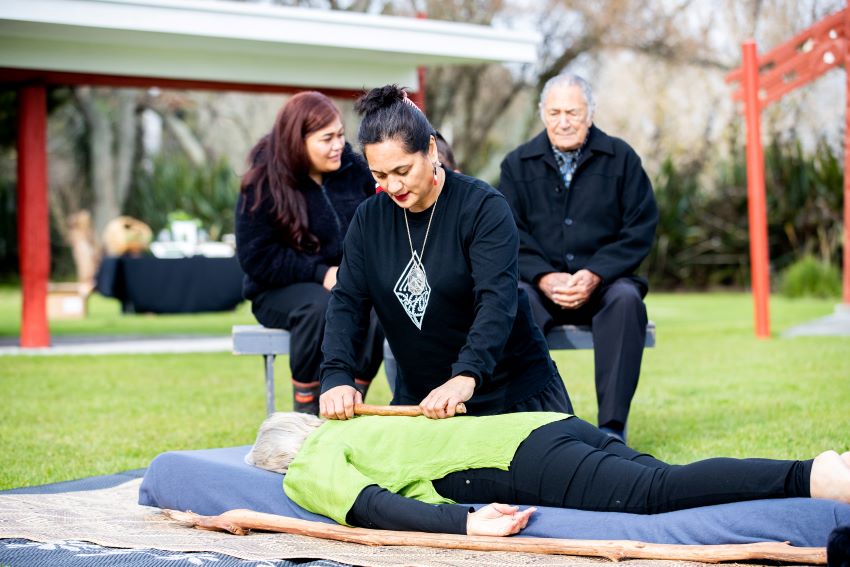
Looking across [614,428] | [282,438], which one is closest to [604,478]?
[282,438]

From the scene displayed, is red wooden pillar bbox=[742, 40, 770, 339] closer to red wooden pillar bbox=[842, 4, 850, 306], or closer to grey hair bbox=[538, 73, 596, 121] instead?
red wooden pillar bbox=[842, 4, 850, 306]

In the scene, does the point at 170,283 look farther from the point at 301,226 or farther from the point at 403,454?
the point at 403,454

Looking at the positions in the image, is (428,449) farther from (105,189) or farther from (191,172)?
(105,189)

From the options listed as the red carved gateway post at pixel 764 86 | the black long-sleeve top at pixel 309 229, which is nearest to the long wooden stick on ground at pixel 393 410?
the black long-sleeve top at pixel 309 229

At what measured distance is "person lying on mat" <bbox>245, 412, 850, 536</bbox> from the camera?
3279 millimetres

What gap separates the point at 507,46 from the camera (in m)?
11.4

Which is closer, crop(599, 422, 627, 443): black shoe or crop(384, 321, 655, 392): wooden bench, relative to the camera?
crop(599, 422, 627, 443): black shoe

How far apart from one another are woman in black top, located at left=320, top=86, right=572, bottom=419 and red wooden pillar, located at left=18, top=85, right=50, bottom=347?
24.5 ft

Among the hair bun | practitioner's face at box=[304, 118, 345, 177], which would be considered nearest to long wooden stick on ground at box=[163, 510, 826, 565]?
the hair bun

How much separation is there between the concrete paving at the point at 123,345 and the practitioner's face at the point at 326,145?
5.73 metres

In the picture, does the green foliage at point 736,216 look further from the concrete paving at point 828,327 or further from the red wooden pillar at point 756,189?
the red wooden pillar at point 756,189

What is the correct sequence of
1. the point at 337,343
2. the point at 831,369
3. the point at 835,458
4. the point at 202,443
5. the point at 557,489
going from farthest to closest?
the point at 831,369 < the point at 202,443 < the point at 337,343 < the point at 557,489 < the point at 835,458

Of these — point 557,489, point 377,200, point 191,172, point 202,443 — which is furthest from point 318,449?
point 191,172

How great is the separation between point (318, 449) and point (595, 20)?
1958 centimetres
